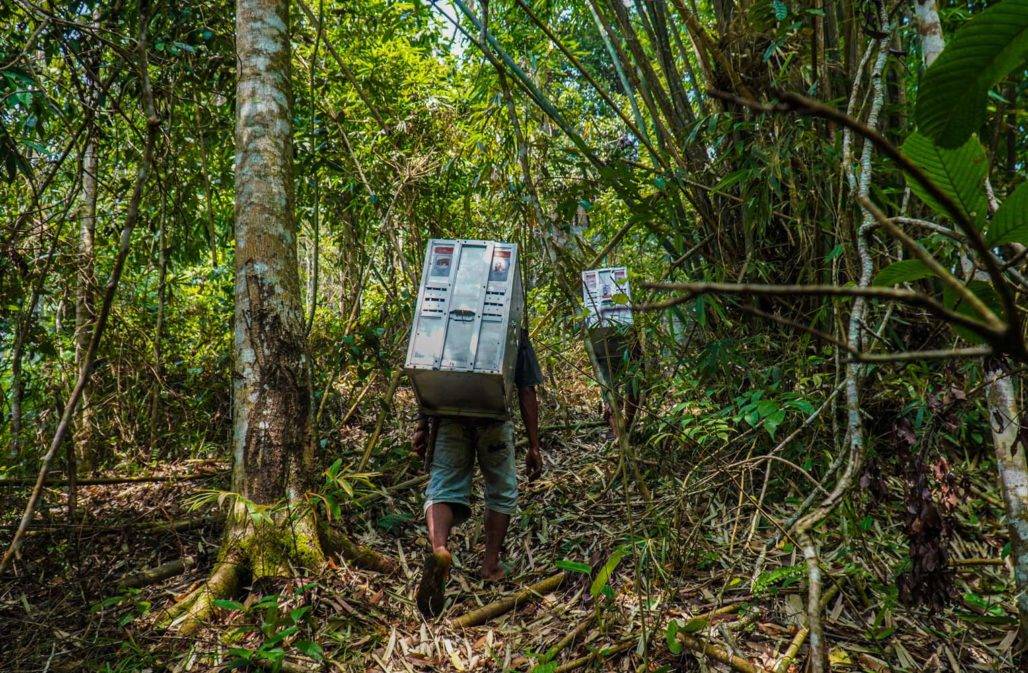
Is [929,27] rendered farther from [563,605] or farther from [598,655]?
[563,605]

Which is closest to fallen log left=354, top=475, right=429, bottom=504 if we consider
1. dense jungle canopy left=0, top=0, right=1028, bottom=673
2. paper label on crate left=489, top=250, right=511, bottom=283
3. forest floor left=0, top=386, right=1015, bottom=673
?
dense jungle canopy left=0, top=0, right=1028, bottom=673

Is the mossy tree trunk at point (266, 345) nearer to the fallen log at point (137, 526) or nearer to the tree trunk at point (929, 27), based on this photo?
the fallen log at point (137, 526)

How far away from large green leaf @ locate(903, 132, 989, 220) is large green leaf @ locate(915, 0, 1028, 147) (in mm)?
106

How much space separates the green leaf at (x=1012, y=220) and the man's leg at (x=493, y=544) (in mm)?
2983

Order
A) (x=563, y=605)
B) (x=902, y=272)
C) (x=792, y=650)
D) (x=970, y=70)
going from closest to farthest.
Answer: (x=970, y=70) → (x=902, y=272) → (x=792, y=650) → (x=563, y=605)

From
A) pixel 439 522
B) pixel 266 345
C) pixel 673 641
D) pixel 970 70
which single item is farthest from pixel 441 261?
pixel 970 70

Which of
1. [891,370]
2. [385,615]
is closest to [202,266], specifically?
[385,615]

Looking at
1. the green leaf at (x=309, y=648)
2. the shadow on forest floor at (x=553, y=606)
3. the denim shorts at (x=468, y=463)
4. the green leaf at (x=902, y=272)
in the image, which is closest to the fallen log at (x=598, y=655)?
the shadow on forest floor at (x=553, y=606)

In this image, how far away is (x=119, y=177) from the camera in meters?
5.62

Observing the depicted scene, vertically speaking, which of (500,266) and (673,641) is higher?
(500,266)

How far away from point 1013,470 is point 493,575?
2278 mm

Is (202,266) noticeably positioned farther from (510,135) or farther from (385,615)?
(385,615)

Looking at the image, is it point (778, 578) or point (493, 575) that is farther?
point (493, 575)

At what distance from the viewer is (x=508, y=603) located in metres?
3.00
